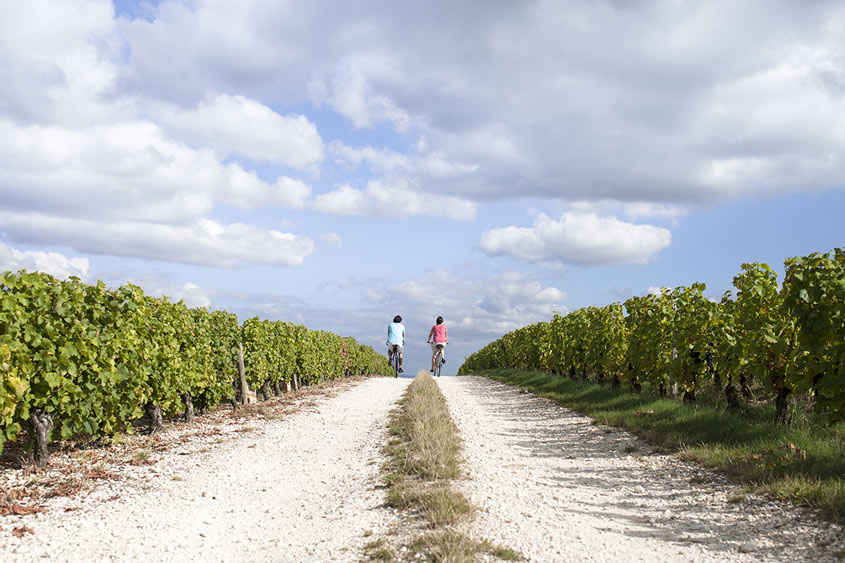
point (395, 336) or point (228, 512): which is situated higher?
point (395, 336)

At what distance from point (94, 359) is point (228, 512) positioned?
11.7ft

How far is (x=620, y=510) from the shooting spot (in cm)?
513

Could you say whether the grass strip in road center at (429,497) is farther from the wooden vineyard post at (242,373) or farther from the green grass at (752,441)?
the wooden vineyard post at (242,373)

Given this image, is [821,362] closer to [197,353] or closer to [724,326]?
[724,326]

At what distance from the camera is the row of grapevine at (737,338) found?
6.58 metres

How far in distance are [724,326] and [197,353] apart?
32.2ft

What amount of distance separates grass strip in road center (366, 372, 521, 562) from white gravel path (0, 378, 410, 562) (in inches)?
8.2

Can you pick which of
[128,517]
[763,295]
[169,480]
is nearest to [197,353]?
[169,480]

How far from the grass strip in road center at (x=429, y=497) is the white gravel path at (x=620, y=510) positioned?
22 cm

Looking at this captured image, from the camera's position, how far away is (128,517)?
5.11 meters

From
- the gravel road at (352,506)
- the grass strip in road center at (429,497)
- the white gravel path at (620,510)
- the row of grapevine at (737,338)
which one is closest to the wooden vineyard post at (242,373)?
the gravel road at (352,506)

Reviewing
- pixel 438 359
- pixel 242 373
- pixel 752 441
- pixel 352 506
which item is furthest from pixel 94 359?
pixel 438 359

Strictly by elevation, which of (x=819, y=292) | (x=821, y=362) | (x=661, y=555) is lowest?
(x=661, y=555)

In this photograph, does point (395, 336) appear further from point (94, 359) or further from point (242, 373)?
point (94, 359)
